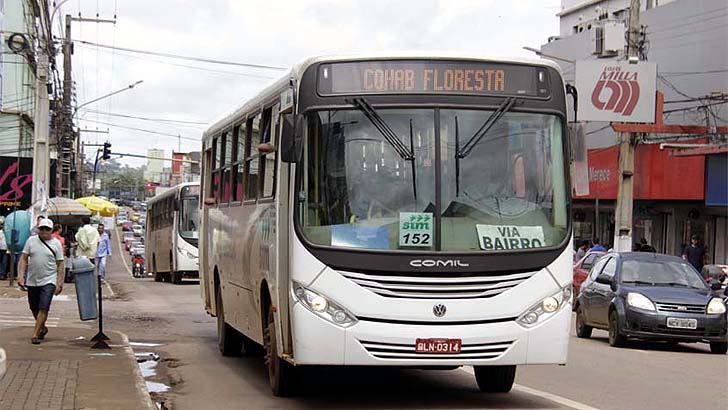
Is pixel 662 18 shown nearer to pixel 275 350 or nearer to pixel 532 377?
pixel 532 377

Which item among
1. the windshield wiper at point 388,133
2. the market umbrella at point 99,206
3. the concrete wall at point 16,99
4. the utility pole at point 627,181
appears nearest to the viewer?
the windshield wiper at point 388,133

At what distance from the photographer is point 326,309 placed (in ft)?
31.5

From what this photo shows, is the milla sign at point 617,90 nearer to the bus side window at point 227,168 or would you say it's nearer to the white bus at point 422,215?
the bus side window at point 227,168

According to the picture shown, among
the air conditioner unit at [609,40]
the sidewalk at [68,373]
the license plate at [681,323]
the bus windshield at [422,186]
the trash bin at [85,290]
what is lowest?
the sidewalk at [68,373]

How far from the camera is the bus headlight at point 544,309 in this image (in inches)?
387

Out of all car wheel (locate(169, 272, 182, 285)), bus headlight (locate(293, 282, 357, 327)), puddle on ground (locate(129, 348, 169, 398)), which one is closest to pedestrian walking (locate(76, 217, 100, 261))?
car wheel (locate(169, 272, 182, 285))

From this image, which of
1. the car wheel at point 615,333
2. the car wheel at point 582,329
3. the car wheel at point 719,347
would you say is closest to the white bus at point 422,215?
the car wheel at point 615,333

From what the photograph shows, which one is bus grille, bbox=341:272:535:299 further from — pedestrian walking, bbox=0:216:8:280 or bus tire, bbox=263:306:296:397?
pedestrian walking, bbox=0:216:8:280

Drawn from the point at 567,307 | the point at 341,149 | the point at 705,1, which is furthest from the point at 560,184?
the point at 705,1

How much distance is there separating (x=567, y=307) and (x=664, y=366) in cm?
559

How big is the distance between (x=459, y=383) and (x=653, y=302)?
5.90 m

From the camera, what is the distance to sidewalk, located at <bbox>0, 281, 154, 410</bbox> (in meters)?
10.4

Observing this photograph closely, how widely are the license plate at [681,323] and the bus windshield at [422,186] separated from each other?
25.3 ft

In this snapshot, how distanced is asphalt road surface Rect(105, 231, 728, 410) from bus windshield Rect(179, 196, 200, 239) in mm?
18691
